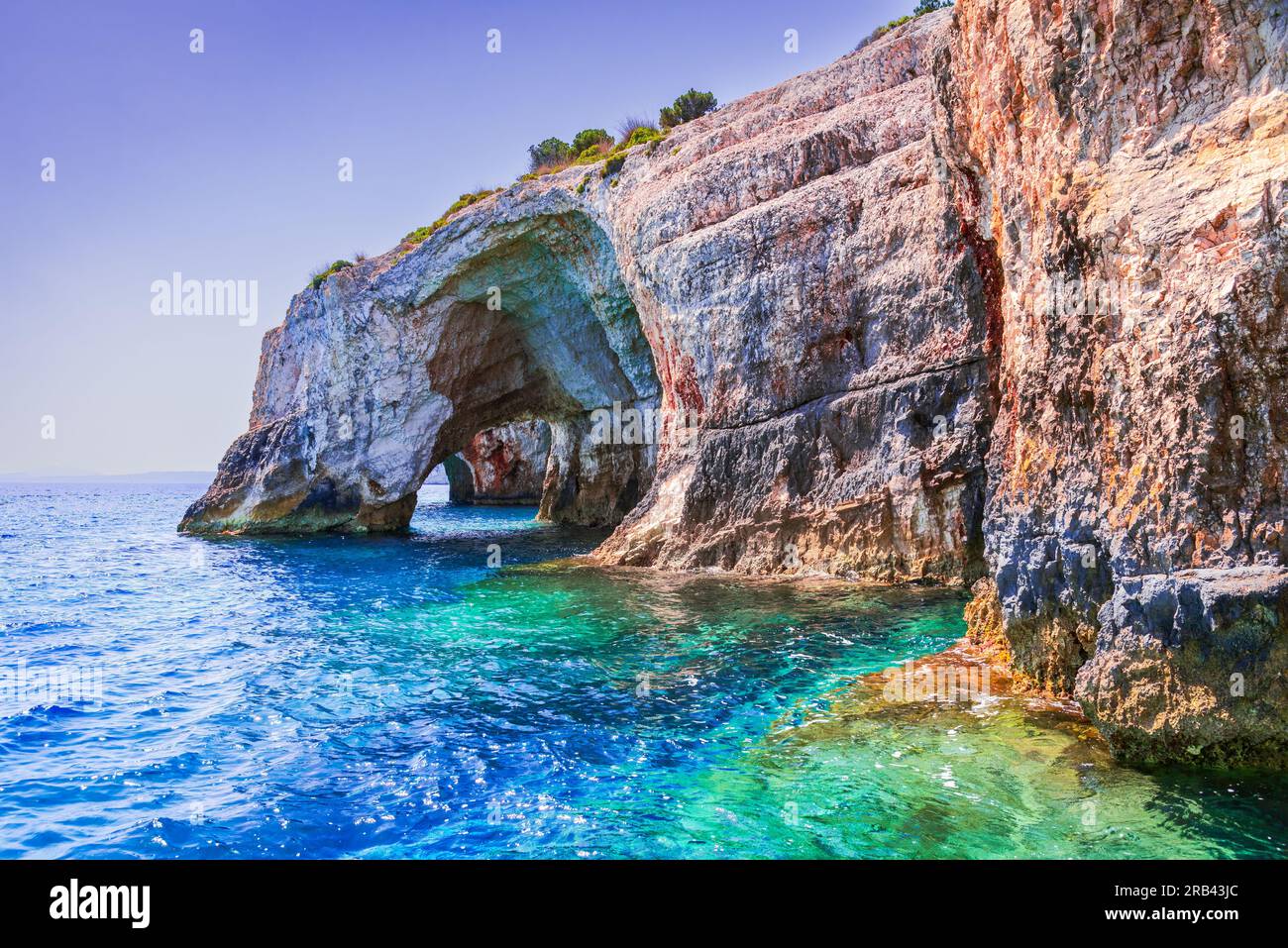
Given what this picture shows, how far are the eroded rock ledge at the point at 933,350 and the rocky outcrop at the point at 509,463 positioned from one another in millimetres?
18768

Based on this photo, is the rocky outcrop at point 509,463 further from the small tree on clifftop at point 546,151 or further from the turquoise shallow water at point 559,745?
the turquoise shallow water at point 559,745

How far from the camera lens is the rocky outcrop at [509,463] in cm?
6166

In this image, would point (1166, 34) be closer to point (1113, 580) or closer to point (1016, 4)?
point (1016, 4)

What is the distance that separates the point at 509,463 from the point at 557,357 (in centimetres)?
2760

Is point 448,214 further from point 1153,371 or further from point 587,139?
point 1153,371

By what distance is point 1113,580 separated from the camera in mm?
8383

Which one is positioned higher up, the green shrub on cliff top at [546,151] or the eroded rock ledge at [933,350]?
the green shrub on cliff top at [546,151]

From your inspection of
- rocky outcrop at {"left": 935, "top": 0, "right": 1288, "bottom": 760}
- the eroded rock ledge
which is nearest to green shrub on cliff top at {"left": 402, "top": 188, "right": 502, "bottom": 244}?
the eroded rock ledge

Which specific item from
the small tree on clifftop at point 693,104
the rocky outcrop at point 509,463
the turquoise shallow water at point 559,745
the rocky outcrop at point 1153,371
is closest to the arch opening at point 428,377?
the small tree on clifftop at point 693,104

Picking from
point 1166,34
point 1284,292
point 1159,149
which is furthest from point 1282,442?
point 1166,34

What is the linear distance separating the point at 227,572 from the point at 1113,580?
78.3ft

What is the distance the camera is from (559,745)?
366 inches

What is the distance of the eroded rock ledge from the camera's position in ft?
23.6

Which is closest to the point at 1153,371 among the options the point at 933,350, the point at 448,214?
the point at 933,350
